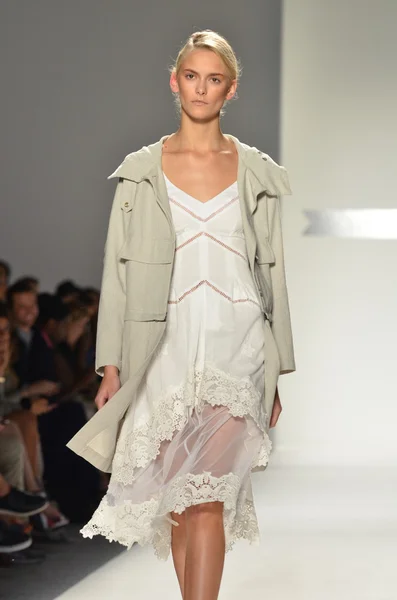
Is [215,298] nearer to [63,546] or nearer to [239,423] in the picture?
[239,423]

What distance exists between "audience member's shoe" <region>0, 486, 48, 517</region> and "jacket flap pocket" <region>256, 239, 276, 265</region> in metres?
1.68

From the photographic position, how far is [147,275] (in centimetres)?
283

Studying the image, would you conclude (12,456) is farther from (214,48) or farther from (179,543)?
(214,48)

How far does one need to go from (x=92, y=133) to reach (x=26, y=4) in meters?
0.76

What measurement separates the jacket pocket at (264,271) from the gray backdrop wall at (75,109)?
2.51 meters

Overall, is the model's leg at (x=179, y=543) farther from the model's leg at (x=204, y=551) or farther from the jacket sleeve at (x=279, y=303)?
the jacket sleeve at (x=279, y=303)

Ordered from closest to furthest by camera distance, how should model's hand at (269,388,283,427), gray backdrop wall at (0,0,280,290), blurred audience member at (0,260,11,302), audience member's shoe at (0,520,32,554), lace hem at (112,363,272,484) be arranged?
1. lace hem at (112,363,272,484)
2. model's hand at (269,388,283,427)
3. audience member's shoe at (0,520,32,554)
4. blurred audience member at (0,260,11,302)
5. gray backdrop wall at (0,0,280,290)

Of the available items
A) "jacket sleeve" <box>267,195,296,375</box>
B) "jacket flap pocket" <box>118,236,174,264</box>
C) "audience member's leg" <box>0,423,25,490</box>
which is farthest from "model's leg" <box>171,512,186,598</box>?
"audience member's leg" <box>0,423,25,490</box>

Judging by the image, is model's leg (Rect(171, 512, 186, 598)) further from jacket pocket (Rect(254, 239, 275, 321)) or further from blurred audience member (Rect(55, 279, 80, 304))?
blurred audience member (Rect(55, 279, 80, 304))

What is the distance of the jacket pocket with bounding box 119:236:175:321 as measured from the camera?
281 cm

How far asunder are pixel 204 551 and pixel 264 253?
0.71 meters

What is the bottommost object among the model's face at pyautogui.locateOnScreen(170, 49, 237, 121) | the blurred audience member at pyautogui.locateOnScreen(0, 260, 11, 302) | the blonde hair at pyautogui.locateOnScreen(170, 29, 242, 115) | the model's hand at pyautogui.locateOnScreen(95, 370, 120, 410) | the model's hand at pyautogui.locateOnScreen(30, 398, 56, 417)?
the model's hand at pyautogui.locateOnScreen(30, 398, 56, 417)

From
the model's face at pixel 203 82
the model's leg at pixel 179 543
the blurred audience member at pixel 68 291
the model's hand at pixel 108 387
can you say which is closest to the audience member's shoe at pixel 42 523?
the blurred audience member at pixel 68 291

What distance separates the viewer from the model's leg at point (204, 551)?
268 centimetres
